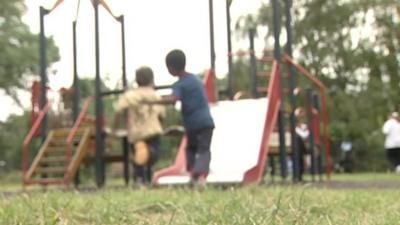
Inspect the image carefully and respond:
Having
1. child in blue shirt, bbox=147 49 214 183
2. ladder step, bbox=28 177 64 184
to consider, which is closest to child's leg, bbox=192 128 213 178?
child in blue shirt, bbox=147 49 214 183

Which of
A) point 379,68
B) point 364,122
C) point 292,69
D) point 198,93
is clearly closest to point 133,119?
point 198,93

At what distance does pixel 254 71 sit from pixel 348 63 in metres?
25.8

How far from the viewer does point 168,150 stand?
3462 centimetres

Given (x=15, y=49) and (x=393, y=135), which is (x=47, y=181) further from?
(x=15, y=49)

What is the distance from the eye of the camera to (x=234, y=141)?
10.2 m

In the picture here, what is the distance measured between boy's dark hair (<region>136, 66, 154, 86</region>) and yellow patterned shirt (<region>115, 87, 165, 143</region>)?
77 mm

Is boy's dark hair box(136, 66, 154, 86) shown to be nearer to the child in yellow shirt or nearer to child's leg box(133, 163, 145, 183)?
the child in yellow shirt

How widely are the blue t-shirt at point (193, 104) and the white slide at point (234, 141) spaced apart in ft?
4.42

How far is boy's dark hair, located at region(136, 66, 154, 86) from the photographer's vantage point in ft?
29.3

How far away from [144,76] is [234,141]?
5.98 feet

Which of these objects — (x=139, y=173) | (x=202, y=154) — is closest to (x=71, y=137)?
(x=139, y=173)

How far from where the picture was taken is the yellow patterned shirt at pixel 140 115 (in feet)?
28.9

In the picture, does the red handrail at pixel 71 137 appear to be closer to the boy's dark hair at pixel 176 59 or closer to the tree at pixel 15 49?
the boy's dark hair at pixel 176 59

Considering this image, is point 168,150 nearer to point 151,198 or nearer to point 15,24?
point 15,24
